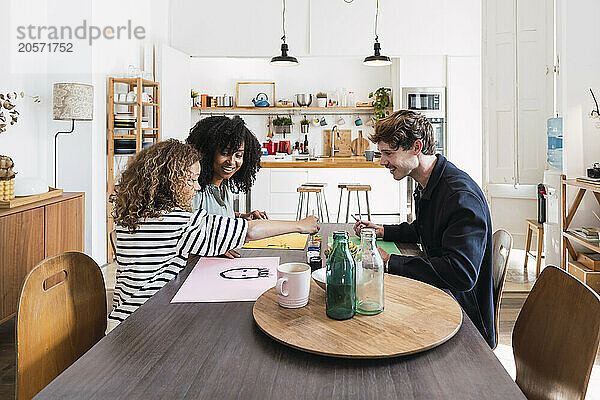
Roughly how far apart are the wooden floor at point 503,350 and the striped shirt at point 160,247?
128 centimetres

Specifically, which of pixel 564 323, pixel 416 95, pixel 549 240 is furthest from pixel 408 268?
pixel 416 95

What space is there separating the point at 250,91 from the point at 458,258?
780 cm

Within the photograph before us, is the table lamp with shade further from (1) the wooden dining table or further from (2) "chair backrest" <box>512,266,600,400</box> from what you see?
(2) "chair backrest" <box>512,266,600,400</box>

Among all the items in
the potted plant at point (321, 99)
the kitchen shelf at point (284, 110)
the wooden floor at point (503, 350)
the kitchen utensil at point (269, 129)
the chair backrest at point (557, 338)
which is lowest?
the wooden floor at point (503, 350)

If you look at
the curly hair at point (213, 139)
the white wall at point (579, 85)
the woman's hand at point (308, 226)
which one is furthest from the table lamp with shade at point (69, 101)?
the white wall at point (579, 85)

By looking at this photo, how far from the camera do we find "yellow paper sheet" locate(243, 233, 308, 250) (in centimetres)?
211

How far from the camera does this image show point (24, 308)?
1260 mm

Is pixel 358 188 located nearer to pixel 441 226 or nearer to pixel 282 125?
pixel 282 125

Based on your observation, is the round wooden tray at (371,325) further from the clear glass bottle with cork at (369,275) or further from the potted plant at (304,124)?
the potted plant at (304,124)

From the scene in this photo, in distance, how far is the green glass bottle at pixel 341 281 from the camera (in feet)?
3.89

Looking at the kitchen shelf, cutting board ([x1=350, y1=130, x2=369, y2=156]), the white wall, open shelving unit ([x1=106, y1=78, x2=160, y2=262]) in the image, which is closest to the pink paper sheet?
the white wall

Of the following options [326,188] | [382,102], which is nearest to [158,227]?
[326,188]

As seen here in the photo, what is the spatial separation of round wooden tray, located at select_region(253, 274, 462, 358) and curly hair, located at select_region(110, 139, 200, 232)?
47 centimetres

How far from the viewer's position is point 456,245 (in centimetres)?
158
